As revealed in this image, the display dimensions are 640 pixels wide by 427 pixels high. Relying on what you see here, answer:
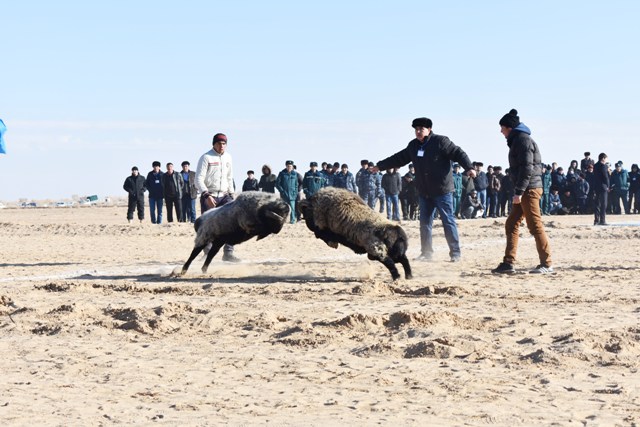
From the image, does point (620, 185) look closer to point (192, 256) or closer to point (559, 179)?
point (559, 179)

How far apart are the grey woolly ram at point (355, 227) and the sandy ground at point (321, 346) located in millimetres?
379

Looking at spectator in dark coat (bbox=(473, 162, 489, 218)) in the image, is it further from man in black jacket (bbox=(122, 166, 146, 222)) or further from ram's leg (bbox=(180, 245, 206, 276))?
ram's leg (bbox=(180, 245, 206, 276))

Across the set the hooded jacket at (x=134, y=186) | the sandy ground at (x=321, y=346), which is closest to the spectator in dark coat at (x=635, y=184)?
the hooded jacket at (x=134, y=186)

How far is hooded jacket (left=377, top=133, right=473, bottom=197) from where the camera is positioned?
45.9 ft

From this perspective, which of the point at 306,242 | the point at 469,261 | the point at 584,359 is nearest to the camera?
the point at 584,359

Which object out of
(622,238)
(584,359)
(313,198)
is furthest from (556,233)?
(584,359)

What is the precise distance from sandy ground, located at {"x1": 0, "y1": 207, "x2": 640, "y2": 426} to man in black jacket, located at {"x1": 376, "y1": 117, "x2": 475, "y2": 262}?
108cm

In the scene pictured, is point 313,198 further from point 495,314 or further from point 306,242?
point 306,242

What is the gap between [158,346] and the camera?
25.7 ft

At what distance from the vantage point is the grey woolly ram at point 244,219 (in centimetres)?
1193

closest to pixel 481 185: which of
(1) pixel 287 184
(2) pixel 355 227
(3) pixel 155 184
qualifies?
(1) pixel 287 184

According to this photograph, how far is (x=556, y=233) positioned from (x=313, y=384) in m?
16.8

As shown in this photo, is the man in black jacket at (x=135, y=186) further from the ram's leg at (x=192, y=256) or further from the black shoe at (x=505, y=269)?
the black shoe at (x=505, y=269)

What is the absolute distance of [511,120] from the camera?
12711mm
